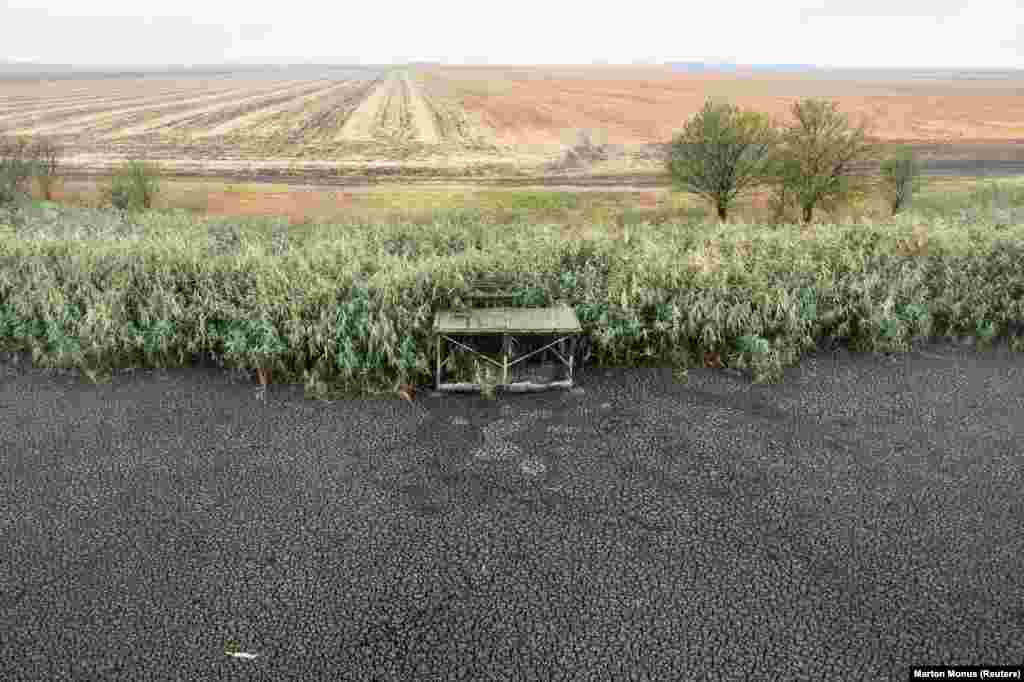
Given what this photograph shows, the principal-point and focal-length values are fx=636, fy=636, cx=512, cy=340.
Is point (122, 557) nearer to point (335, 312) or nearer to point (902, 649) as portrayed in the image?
point (335, 312)

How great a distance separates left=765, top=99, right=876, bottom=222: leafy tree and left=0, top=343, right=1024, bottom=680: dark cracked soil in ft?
70.2

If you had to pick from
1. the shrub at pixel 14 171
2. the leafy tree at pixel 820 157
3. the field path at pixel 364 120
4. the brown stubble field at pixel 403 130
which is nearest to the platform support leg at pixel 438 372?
the leafy tree at pixel 820 157

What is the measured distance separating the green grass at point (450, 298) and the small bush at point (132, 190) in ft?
76.4

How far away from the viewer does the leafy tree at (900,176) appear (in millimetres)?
31141

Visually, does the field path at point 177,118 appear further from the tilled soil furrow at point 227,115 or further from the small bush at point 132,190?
the small bush at point 132,190

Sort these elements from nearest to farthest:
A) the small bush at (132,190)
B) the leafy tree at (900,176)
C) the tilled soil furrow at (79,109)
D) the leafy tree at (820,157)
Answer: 1. the leafy tree at (820,157)
2. the leafy tree at (900,176)
3. the small bush at (132,190)
4. the tilled soil furrow at (79,109)

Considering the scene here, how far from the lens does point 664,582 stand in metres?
5.12

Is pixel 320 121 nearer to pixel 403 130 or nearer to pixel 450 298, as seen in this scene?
pixel 403 130

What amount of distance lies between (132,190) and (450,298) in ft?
99.5

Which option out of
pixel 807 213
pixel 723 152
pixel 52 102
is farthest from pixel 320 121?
pixel 807 213

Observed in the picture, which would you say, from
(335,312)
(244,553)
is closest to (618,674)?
(244,553)

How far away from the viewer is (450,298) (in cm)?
952

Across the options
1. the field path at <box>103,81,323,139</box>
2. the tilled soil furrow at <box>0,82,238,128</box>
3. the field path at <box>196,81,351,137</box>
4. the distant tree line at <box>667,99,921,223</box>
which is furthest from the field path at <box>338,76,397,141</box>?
the distant tree line at <box>667,99,921,223</box>

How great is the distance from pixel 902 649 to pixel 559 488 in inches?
117
